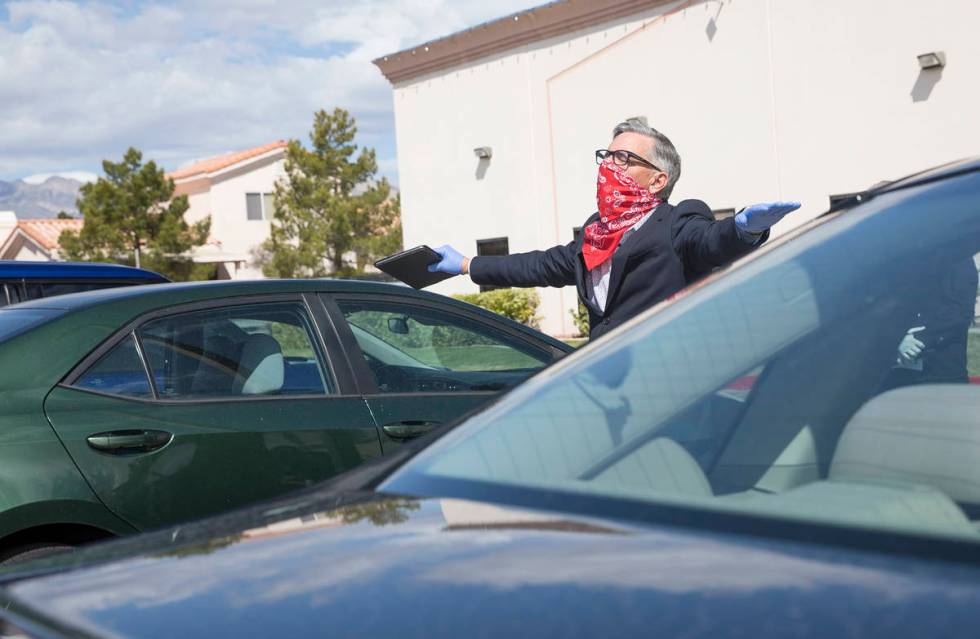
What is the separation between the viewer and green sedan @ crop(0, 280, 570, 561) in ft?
11.8

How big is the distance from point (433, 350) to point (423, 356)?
6cm

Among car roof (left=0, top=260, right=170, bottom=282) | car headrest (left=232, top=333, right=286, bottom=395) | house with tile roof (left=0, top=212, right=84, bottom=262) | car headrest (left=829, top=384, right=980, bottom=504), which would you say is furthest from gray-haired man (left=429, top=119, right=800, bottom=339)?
house with tile roof (left=0, top=212, right=84, bottom=262)

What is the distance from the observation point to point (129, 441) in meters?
3.68

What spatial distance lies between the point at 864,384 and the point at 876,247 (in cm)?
22

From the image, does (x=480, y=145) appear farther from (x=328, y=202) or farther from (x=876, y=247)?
(x=876, y=247)

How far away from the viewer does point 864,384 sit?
168 centimetres

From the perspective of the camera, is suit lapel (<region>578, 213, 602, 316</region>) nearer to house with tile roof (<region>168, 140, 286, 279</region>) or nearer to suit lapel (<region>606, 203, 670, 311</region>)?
suit lapel (<region>606, 203, 670, 311</region>)

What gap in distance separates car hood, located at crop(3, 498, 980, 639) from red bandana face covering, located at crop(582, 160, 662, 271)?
2411mm

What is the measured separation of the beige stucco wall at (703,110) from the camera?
14422 millimetres

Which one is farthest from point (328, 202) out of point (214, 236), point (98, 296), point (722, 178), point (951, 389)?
point (951, 389)

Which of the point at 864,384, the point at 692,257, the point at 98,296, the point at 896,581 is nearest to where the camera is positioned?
the point at 896,581

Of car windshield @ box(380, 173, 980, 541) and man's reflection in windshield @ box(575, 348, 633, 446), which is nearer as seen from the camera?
car windshield @ box(380, 173, 980, 541)

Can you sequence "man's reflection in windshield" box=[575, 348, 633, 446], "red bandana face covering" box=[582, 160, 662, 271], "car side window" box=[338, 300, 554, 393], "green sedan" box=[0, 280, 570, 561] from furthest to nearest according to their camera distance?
"car side window" box=[338, 300, 554, 393] → "red bandana face covering" box=[582, 160, 662, 271] → "green sedan" box=[0, 280, 570, 561] → "man's reflection in windshield" box=[575, 348, 633, 446]

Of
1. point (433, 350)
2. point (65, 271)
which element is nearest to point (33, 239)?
point (65, 271)
